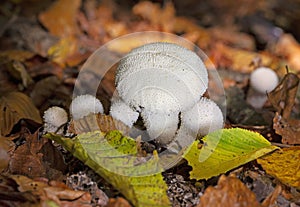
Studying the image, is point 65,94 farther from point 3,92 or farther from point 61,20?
point 61,20

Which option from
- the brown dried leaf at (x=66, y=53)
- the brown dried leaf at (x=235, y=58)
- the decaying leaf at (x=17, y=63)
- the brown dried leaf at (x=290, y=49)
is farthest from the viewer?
the brown dried leaf at (x=290, y=49)

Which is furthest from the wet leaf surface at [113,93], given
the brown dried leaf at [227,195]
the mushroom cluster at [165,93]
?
the mushroom cluster at [165,93]

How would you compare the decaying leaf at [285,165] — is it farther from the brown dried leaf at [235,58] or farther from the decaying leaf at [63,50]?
the decaying leaf at [63,50]

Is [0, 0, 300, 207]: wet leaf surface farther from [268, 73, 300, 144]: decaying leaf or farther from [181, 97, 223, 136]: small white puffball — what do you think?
[181, 97, 223, 136]: small white puffball

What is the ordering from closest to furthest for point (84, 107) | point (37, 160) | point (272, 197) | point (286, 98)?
point (272, 197)
point (37, 160)
point (84, 107)
point (286, 98)

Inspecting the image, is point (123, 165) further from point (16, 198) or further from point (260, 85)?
point (260, 85)

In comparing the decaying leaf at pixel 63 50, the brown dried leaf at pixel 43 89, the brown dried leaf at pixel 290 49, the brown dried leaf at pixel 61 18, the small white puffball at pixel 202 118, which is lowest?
the small white puffball at pixel 202 118

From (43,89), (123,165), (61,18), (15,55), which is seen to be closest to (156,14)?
(61,18)

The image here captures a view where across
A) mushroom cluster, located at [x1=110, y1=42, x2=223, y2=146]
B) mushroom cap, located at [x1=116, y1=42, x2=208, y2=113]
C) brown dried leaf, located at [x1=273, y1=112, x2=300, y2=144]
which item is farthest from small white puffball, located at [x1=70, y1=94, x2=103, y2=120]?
brown dried leaf, located at [x1=273, y1=112, x2=300, y2=144]
